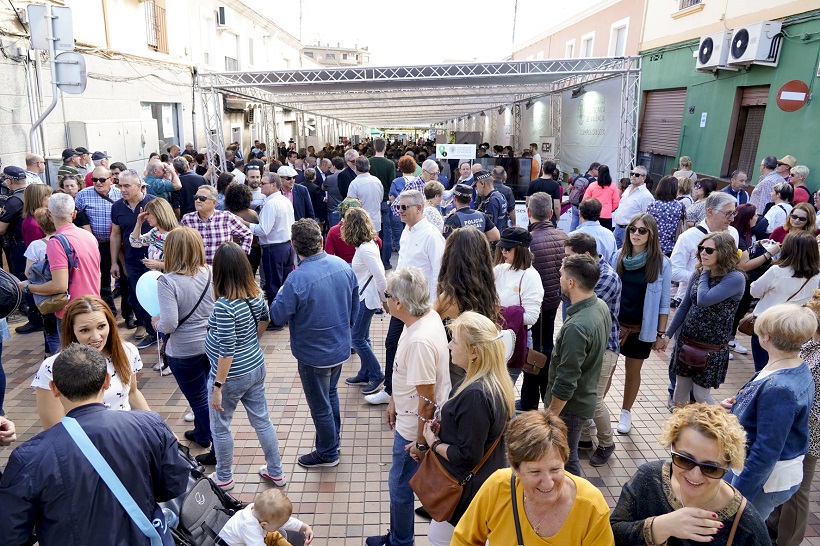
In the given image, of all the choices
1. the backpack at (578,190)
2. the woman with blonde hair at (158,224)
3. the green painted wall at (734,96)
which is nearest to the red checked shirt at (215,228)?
the woman with blonde hair at (158,224)

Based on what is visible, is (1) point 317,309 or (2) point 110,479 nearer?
(2) point 110,479

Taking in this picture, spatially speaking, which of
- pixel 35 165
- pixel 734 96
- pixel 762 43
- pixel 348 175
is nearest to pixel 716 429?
pixel 348 175

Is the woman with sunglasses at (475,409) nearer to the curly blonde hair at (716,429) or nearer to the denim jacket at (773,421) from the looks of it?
the curly blonde hair at (716,429)

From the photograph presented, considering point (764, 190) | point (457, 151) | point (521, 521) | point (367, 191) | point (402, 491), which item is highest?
point (457, 151)

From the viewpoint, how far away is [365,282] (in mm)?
4641

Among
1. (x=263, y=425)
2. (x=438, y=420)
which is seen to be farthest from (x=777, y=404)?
(x=263, y=425)

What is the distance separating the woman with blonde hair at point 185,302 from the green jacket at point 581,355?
2.41 metres

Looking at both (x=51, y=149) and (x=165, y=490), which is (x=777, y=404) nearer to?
(x=165, y=490)

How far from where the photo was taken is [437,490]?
7.84 feet

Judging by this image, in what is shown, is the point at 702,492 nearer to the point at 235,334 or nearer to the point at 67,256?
the point at 235,334

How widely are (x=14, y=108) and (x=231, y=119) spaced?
468 inches

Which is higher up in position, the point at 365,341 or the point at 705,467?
the point at 705,467

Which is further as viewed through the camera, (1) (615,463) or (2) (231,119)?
(2) (231,119)

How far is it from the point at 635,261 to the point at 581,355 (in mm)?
1305
